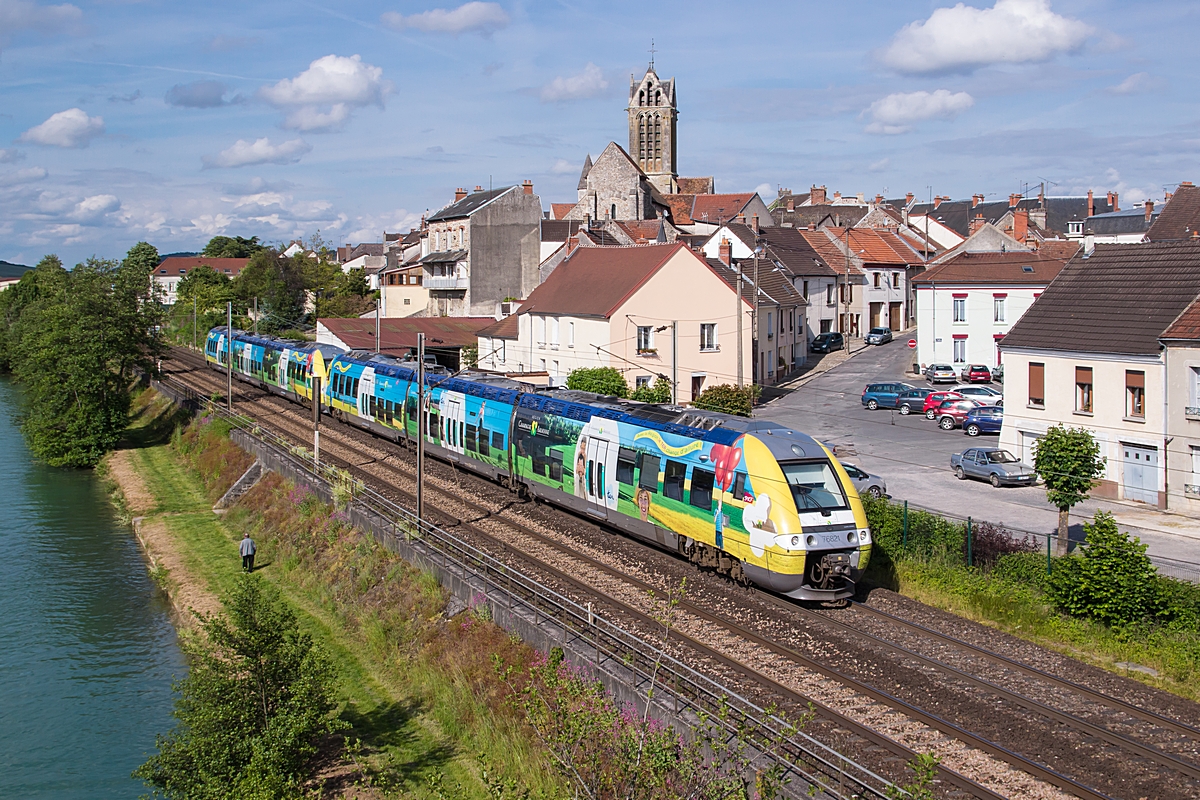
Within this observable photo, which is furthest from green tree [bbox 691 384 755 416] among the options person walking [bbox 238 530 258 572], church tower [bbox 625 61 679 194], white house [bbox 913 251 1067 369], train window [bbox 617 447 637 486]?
church tower [bbox 625 61 679 194]

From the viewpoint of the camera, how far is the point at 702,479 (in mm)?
19234

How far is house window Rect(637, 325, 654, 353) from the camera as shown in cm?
4431

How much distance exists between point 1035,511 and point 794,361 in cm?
3073

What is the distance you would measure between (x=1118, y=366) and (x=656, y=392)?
16.8 metres

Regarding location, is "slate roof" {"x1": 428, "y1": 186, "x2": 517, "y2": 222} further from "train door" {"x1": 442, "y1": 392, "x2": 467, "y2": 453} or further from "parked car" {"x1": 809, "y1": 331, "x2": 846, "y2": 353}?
"train door" {"x1": 442, "y1": 392, "x2": 467, "y2": 453}

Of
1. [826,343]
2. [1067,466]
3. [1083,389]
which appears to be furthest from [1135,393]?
[826,343]

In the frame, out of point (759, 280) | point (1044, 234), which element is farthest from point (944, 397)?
point (1044, 234)

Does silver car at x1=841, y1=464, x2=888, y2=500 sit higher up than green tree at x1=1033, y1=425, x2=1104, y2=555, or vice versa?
green tree at x1=1033, y1=425, x2=1104, y2=555

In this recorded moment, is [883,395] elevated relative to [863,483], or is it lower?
elevated

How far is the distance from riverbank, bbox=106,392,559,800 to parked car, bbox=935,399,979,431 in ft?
82.4

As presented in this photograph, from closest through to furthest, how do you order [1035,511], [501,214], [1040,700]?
[1040,700], [1035,511], [501,214]

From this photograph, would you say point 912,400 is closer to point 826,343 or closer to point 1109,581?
point 826,343

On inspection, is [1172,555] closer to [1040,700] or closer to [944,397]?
[1040,700]

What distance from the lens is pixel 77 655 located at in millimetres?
24938
